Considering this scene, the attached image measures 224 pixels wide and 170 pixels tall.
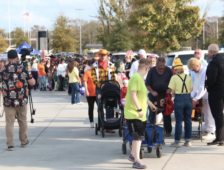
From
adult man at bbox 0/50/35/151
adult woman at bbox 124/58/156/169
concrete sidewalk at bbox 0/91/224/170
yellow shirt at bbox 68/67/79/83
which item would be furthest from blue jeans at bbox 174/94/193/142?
yellow shirt at bbox 68/67/79/83

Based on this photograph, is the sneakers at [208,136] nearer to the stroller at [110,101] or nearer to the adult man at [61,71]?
the stroller at [110,101]

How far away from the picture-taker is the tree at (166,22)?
95.1 feet

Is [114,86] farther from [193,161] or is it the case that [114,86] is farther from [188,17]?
[188,17]

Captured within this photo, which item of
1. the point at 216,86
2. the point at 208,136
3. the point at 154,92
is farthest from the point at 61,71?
the point at 216,86

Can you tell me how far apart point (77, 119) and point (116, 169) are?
5667mm

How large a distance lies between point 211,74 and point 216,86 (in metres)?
0.29

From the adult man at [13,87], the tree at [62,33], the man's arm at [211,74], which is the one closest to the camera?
the man's arm at [211,74]

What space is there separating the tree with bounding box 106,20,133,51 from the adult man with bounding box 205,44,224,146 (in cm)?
2588

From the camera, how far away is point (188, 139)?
22.7 ft

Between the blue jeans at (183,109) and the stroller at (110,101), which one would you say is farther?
the stroller at (110,101)

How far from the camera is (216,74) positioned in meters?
6.77

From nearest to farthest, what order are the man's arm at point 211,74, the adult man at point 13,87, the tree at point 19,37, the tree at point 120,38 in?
the man's arm at point 211,74 → the adult man at point 13,87 → the tree at point 120,38 → the tree at point 19,37

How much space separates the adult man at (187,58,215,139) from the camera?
7.19 meters

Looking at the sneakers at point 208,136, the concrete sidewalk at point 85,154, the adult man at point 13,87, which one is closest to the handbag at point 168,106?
the concrete sidewalk at point 85,154
